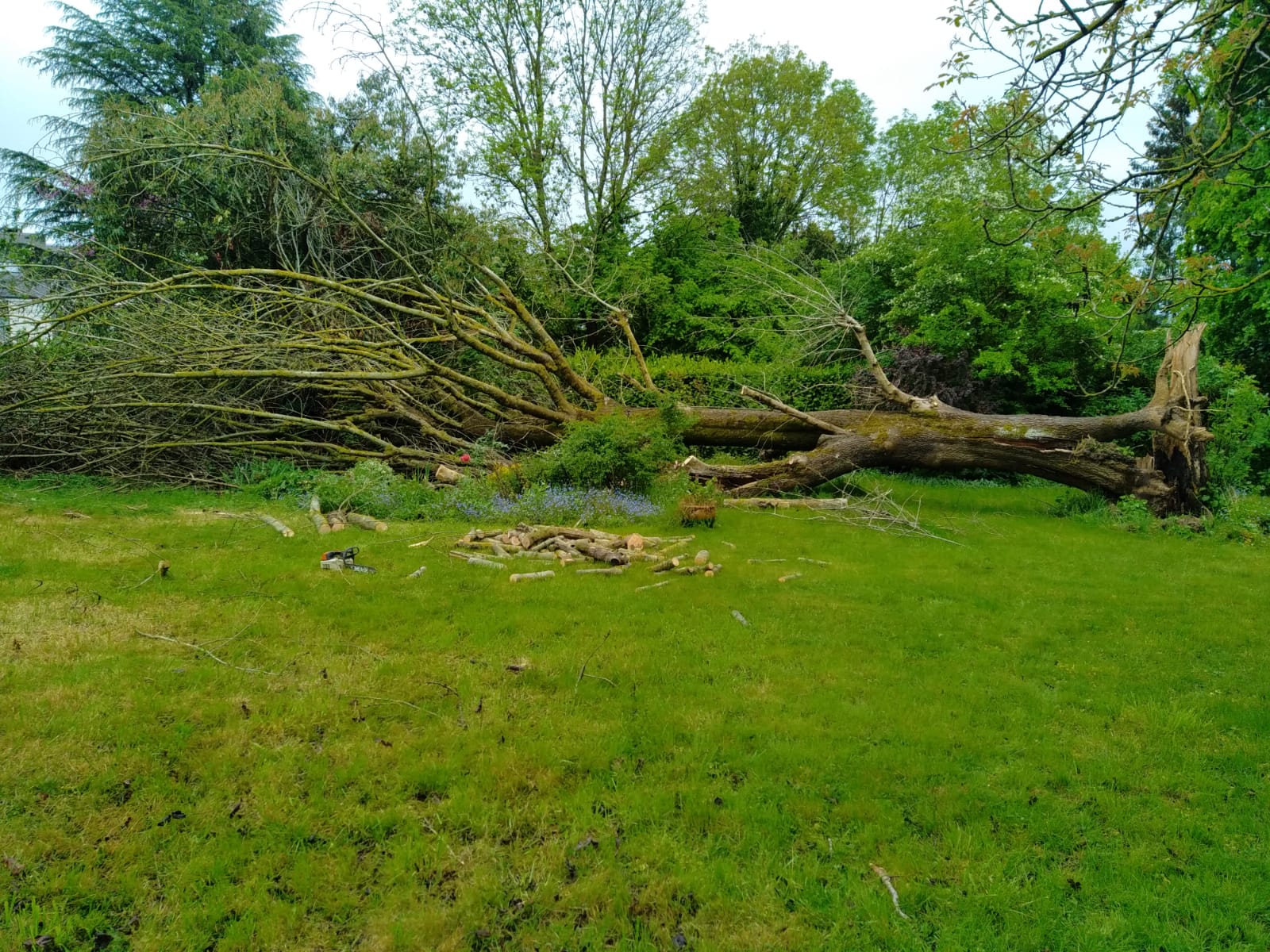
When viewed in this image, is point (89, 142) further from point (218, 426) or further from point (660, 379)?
point (660, 379)

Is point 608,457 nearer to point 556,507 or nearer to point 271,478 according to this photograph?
point 556,507

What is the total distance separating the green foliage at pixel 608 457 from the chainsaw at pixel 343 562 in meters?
2.96

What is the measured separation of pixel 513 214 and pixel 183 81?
1109 centimetres

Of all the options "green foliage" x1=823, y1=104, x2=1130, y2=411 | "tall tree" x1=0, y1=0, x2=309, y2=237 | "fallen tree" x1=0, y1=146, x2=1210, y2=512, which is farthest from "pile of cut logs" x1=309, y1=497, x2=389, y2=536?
"tall tree" x1=0, y1=0, x2=309, y2=237

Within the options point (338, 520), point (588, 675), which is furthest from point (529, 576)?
point (338, 520)

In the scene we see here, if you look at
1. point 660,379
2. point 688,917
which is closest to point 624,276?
point 660,379

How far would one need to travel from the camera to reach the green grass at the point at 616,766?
1.89 metres

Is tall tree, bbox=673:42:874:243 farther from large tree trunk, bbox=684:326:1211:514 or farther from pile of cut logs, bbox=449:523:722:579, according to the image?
pile of cut logs, bbox=449:523:722:579

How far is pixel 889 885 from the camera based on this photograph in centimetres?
201

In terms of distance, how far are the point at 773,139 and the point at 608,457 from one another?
1532 centimetres

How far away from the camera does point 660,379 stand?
12164 mm

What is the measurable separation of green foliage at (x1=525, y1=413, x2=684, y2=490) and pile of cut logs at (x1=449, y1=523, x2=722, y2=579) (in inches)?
61.9

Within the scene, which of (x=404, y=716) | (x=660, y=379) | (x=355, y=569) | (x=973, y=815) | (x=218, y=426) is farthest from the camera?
(x=660, y=379)

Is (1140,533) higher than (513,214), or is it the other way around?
(513,214)
